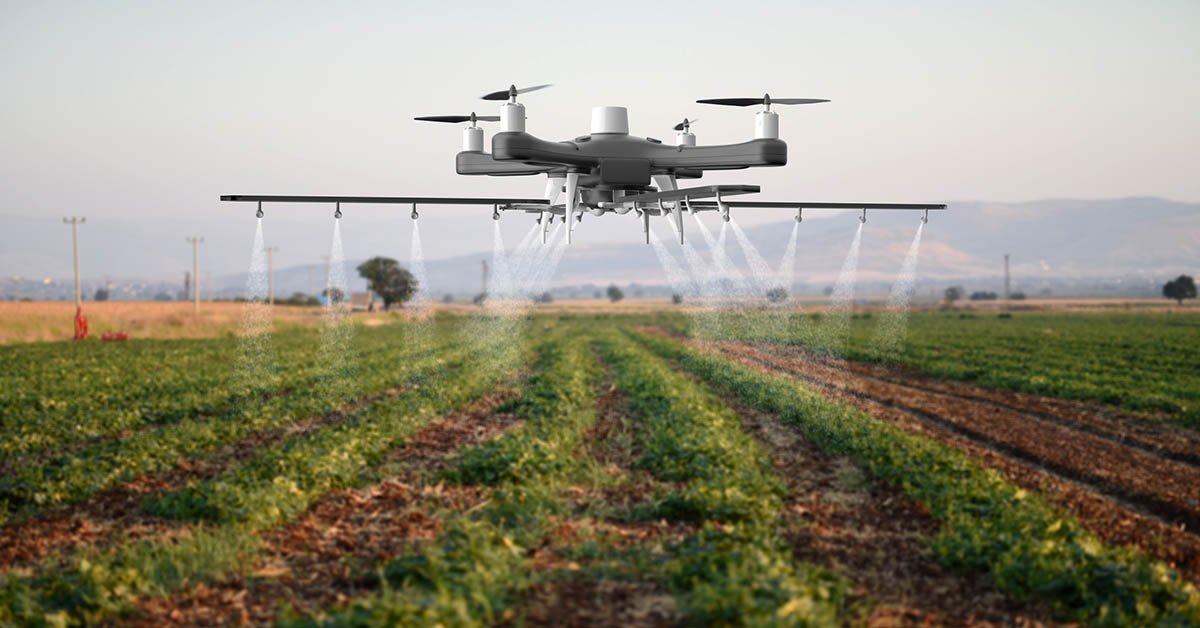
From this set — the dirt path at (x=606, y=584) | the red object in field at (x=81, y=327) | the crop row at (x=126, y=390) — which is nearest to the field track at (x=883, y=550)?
the dirt path at (x=606, y=584)

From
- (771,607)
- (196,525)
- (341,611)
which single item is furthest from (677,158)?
(196,525)

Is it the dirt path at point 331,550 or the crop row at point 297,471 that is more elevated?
the crop row at point 297,471

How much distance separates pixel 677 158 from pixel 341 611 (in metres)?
4.32

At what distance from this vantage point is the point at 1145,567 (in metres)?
8.66

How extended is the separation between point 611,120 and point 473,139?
141 centimetres

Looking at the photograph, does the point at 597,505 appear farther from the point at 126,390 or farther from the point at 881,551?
the point at 126,390

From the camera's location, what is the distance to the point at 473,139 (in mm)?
7379

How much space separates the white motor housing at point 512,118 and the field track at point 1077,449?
8.11 meters

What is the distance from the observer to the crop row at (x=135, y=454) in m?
12.7

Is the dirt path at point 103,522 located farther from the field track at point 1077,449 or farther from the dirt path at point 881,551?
the field track at point 1077,449

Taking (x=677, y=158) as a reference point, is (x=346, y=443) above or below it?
below

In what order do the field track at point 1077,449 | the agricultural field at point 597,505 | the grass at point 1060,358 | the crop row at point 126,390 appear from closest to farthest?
1. the agricultural field at point 597,505
2. the field track at point 1077,449
3. the crop row at point 126,390
4. the grass at point 1060,358

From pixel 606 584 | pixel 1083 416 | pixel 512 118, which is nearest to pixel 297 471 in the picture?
pixel 606 584

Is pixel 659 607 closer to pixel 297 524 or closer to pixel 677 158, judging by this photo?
pixel 677 158
